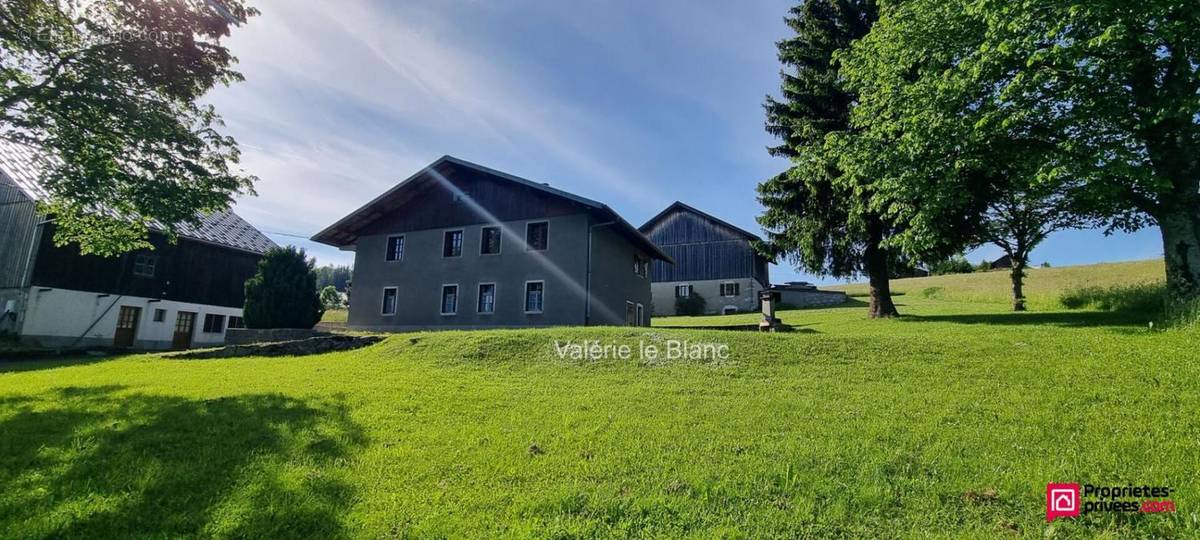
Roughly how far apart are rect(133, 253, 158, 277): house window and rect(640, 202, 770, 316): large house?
3225cm

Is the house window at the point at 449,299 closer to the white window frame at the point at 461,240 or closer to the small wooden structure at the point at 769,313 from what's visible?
the white window frame at the point at 461,240

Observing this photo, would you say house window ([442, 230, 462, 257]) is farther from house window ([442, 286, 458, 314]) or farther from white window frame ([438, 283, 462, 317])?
house window ([442, 286, 458, 314])

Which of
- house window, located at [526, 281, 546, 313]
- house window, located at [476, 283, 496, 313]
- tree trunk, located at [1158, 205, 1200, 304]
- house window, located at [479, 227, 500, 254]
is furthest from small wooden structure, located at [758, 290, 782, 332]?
house window, located at [479, 227, 500, 254]

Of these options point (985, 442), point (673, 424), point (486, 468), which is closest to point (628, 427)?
point (673, 424)

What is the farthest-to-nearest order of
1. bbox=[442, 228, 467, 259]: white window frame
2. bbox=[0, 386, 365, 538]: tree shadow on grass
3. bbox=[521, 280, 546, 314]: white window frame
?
bbox=[442, 228, 467, 259]: white window frame
bbox=[521, 280, 546, 314]: white window frame
bbox=[0, 386, 365, 538]: tree shadow on grass

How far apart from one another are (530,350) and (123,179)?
10727mm

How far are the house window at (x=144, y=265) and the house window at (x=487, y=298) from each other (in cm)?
1909

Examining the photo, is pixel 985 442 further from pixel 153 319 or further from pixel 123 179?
pixel 153 319

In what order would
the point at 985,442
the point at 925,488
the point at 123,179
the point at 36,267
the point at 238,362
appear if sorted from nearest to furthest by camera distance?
the point at 925,488 → the point at 985,442 → the point at 123,179 → the point at 238,362 → the point at 36,267

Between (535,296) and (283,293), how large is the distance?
9.96 m

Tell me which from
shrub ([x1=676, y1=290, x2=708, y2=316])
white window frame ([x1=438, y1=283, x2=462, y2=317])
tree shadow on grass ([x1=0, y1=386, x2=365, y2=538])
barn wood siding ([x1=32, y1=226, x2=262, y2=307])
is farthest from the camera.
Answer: shrub ([x1=676, y1=290, x2=708, y2=316])

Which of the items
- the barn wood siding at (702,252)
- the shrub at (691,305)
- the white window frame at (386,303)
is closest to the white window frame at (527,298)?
the white window frame at (386,303)

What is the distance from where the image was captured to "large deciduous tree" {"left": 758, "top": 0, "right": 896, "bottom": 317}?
66.6 feet

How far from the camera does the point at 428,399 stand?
826cm
